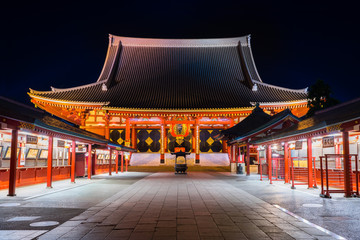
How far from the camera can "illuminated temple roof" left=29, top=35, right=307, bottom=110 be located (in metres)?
30.7

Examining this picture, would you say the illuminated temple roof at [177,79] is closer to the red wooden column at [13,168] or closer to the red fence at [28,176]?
the red fence at [28,176]

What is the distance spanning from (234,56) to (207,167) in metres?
15.5

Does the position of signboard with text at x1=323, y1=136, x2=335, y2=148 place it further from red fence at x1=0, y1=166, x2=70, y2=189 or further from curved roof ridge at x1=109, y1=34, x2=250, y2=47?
curved roof ridge at x1=109, y1=34, x2=250, y2=47

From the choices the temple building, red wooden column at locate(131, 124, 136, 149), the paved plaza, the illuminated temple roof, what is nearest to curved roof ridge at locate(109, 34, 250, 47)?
the illuminated temple roof

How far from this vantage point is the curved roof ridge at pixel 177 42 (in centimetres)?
3991

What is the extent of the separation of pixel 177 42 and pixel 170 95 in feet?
33.6

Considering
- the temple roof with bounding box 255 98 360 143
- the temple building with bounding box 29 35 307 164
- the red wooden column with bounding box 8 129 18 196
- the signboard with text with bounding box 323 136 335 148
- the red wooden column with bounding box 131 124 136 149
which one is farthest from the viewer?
the red wooden column with bounding box 131 124 136 149

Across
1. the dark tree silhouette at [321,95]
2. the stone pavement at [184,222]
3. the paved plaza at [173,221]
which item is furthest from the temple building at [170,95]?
the stone pavement at [184,222]

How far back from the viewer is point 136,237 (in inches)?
210

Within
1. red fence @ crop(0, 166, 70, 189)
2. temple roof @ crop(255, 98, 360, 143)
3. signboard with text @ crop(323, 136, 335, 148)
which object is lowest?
red fence @ crop(0, 166, 70, 189)

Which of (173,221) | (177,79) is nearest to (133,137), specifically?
(177,79)

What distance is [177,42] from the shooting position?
40281 millimetres

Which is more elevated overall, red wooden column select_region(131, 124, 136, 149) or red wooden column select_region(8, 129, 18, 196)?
red wooden column select_region(131, 124, 136, 149)

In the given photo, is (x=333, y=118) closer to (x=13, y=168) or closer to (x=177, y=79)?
(x=13, y=168)
